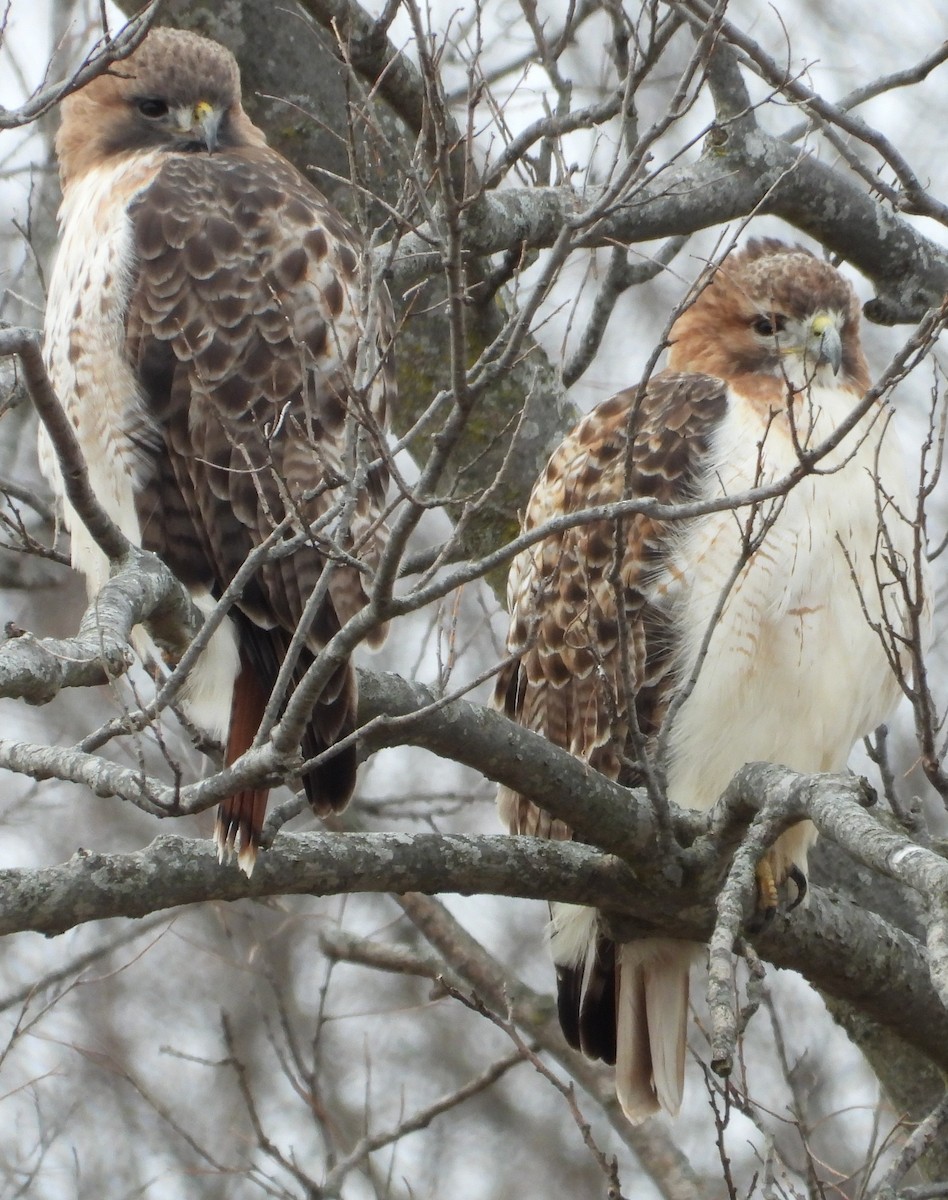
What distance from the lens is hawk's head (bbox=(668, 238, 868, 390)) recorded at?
4211 millimetres

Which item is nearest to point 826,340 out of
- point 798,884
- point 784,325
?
point 784,325

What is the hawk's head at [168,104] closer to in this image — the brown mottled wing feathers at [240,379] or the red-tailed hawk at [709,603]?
the brown mottled wing feathers at [240,379]

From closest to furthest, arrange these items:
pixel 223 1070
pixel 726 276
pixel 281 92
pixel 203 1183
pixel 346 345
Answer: pixel 346 345 → pixel 726 276 → pixel 281 92 → pixel 203 1183 → pixel 223 1070

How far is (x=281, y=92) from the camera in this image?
477cm

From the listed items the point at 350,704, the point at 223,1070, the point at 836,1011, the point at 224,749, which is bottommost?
the point at 836,1011

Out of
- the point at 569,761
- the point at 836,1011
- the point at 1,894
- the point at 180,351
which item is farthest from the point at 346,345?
the point at 836,1011

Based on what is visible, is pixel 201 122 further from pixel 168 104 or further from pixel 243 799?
pixel 243 799

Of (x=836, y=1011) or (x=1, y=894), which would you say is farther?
(x=836, y=1011)

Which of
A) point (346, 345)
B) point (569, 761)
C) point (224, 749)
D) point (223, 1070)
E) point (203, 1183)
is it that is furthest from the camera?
point (223, 1070)

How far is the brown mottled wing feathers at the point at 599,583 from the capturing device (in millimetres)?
3904

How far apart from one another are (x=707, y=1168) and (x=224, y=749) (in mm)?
4242

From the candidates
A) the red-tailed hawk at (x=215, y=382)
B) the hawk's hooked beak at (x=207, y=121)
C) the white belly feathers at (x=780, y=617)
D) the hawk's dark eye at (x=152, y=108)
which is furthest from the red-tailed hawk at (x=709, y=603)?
the hawk's dark eye at (x=152, y=108)

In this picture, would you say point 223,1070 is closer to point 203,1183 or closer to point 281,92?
point 203,1183

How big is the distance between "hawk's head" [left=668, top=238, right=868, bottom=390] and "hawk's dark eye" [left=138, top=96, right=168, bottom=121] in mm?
1476
